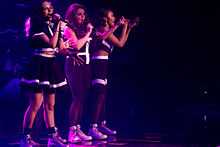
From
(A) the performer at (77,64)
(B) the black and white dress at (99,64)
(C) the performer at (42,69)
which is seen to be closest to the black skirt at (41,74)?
(C) the performer at (42,69)

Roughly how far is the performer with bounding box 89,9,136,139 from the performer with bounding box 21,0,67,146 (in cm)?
87

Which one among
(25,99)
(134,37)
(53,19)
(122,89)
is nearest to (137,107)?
(122,89)

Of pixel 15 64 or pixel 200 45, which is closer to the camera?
pixel 15 64

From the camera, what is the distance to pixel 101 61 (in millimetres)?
7199

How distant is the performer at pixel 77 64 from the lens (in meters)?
6.89

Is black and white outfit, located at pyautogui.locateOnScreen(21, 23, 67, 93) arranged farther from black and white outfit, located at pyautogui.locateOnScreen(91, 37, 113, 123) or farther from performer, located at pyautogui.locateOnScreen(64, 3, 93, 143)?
black and white outfit, located at pyautogui.locateOnScreen(91, 37, 113, 123)

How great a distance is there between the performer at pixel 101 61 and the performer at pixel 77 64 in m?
0.14

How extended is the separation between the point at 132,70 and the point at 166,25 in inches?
46.8

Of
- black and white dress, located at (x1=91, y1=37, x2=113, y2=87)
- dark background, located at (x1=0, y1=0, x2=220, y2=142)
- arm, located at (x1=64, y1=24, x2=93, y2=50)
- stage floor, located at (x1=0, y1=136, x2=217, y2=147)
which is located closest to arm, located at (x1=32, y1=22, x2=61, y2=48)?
arm, located at (x1=64, y1=24, x2=93, y2=50)

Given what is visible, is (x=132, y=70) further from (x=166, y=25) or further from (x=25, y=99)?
(x=25, y=99)

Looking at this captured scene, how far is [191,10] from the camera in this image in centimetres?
961


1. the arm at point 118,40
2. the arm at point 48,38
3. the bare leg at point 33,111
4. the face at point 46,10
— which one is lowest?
the bare leg at point 33,111

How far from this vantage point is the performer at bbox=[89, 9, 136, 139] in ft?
23.6

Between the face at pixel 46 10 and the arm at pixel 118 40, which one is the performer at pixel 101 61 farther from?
the face at pixel 46 10
